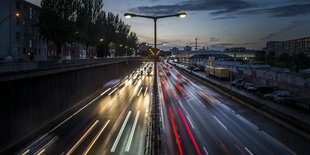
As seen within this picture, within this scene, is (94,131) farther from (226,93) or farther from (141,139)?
(226,93)

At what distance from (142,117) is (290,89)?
29716 millimetres

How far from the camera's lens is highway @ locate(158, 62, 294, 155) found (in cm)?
2873

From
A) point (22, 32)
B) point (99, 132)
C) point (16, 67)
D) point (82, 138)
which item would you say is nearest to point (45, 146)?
point (82, 138)

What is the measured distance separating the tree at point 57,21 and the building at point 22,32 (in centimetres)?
258

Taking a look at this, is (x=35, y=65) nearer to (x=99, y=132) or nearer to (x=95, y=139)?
(x=99, y=132)

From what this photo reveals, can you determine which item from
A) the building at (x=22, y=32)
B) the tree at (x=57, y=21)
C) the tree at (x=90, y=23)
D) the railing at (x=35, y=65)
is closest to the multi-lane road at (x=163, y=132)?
the railing at (x=35, y=65)

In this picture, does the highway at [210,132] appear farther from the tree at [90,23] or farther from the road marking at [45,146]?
the tree at [90,23]

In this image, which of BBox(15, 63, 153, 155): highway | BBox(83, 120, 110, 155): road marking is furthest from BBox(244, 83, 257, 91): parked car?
BBox(83, 120, 110, 155): road marking

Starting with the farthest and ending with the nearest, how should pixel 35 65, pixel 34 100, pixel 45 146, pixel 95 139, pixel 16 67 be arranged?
pixel 34 100
pixel 35 65
pixel 95 139
pixel 16 67
pixel 45 146

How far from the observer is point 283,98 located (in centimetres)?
5150

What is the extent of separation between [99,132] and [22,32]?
1766 inches

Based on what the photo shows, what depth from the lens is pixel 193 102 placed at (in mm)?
57125

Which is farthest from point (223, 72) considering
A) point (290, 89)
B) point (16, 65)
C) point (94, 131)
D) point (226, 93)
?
point (16, 65)

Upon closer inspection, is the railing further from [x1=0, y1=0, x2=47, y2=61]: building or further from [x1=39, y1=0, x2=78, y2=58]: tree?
[x1=39, y1=0, x2=78, y2=58]: tree
